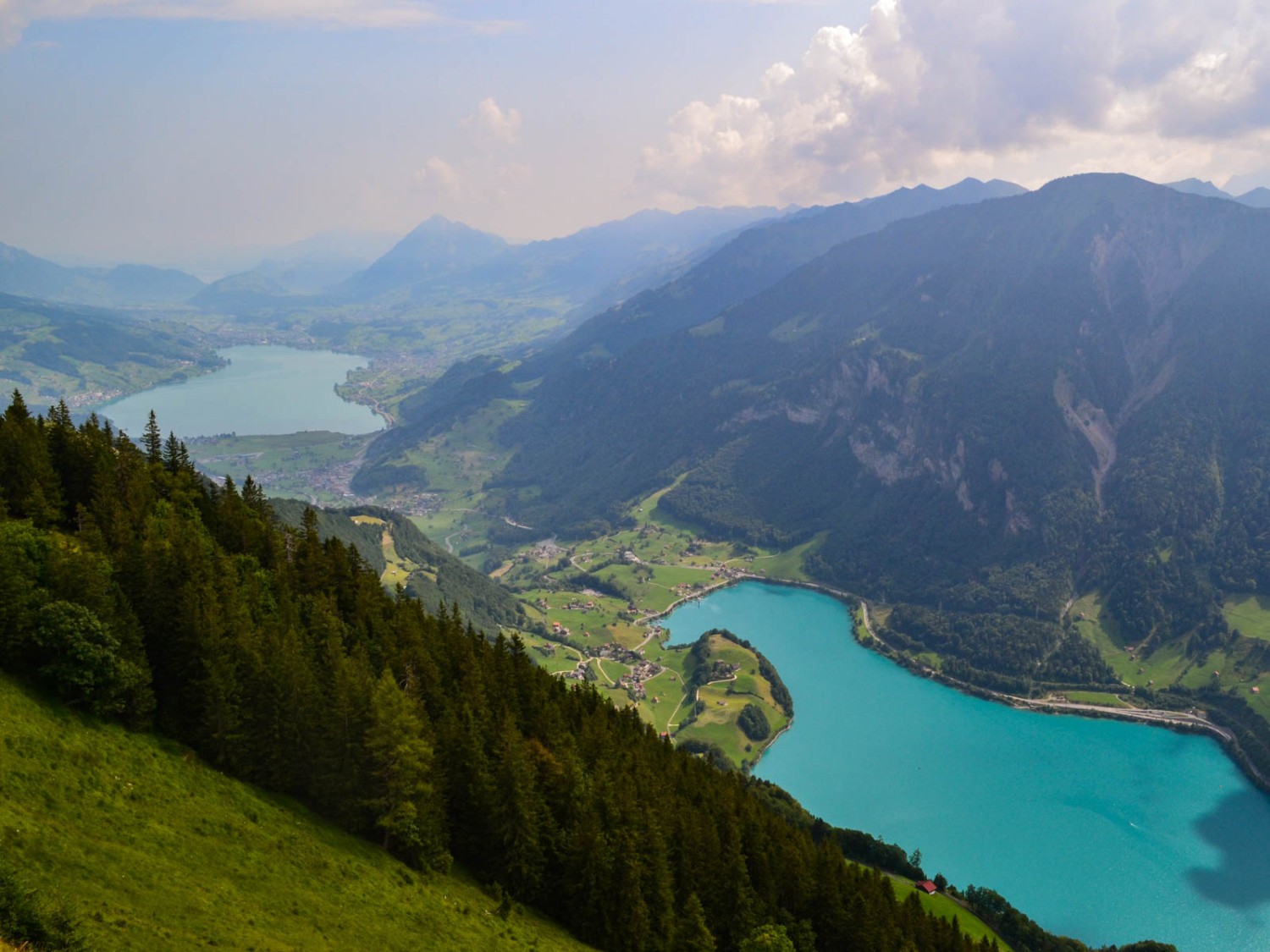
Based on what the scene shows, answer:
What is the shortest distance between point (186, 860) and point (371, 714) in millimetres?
10042

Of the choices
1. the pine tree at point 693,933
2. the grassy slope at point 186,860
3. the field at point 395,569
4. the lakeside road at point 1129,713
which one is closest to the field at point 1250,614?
the lakeside road at point 1129,713

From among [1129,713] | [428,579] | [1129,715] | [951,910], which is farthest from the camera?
[428,579]

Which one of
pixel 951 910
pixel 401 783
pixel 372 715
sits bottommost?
pixel 951 910

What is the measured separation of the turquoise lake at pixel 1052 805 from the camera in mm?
108250

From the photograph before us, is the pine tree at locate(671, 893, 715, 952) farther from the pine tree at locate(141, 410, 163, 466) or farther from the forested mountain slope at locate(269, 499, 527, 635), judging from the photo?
the forested mountain slope at locate(269, 499, 527, 635)

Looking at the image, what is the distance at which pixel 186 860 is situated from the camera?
102 feet

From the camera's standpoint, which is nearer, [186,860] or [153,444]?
[186,860]

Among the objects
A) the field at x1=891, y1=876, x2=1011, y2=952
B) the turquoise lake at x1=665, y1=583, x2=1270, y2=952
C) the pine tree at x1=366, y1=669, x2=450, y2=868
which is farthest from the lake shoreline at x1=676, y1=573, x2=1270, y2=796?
the pine tree at x1=366, y1=669, x2=450, y2=868

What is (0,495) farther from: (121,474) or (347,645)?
(347,645)

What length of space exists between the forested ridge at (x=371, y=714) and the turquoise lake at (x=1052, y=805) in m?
67.8

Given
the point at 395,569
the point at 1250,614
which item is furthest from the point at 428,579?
the point at 1250,614

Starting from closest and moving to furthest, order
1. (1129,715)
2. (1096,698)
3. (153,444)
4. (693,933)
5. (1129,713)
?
(693,933), (153,444), (1129,715), (1129,713), (1096,698)

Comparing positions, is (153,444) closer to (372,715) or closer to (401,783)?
(372,715)

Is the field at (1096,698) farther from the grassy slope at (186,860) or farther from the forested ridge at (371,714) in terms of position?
the grassy slope at (186,860)
